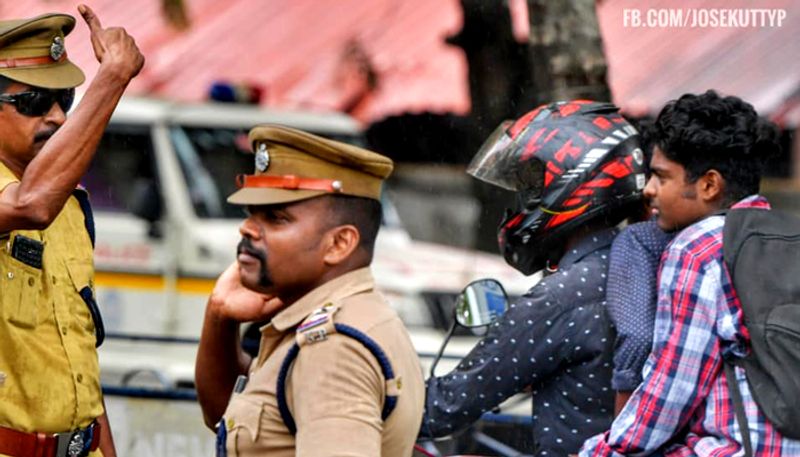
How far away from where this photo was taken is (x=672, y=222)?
125 inches

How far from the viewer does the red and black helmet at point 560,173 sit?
3.35 m

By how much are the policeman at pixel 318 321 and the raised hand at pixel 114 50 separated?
44 centimetres

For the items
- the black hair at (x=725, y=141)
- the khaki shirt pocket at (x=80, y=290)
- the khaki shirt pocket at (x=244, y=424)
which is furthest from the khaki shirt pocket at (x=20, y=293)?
the black hair at (x=725, y=141)

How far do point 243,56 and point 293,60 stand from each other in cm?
40

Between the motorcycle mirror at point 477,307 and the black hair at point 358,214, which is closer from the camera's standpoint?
the black hair at point 358,214

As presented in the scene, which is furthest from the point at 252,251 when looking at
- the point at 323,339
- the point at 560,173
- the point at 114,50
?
the point at 560,173

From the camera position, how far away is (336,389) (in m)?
2.52

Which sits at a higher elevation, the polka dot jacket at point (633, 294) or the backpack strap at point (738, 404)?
the polka dot jacket at point (633, 294)

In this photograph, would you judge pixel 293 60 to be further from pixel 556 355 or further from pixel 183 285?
pixel 556 355

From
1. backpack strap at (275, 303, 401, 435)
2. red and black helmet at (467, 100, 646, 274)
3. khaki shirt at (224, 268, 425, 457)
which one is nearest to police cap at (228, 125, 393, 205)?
khaki shirt at (224, 268, 425, 457)

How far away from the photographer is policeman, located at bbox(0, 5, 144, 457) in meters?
3.08

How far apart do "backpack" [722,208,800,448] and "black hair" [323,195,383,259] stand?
746 mm

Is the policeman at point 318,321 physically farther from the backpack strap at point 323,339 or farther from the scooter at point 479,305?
the scooter at point 479,305

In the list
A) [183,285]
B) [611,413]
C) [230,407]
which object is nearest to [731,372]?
[611,413]
